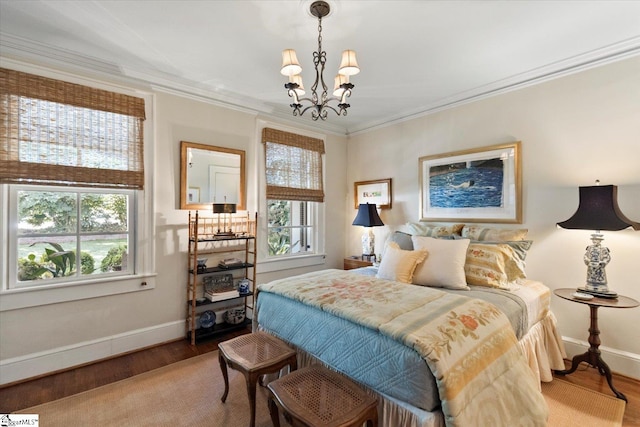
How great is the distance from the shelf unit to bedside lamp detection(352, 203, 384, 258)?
136 cm

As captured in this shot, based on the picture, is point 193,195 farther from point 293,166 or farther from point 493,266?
point 493,266

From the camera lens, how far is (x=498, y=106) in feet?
9.96

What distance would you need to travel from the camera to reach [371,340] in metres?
1.52

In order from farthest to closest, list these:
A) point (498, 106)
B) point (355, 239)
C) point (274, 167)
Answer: point (355, 239), point (274, 167), point (498, 106)

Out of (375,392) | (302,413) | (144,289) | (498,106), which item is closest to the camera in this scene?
(302,413)

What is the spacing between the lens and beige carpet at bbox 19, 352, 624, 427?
1844mm

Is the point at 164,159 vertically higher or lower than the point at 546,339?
higher

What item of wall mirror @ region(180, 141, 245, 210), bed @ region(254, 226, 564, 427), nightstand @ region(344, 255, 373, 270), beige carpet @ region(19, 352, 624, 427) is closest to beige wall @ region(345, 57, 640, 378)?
bed @ region(254, 226, 564, 427)

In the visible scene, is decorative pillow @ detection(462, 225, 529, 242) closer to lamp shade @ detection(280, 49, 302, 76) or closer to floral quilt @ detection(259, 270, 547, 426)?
floral quilt @ detection(259, 270, 547, 426)

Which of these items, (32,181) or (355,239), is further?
(355,239)

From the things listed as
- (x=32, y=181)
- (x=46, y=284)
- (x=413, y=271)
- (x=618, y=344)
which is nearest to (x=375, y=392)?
(x=413, y=271)

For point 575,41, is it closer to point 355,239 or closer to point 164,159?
point 355,239

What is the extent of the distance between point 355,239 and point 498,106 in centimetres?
246

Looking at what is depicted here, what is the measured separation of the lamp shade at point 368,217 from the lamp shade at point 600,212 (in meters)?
1.93
